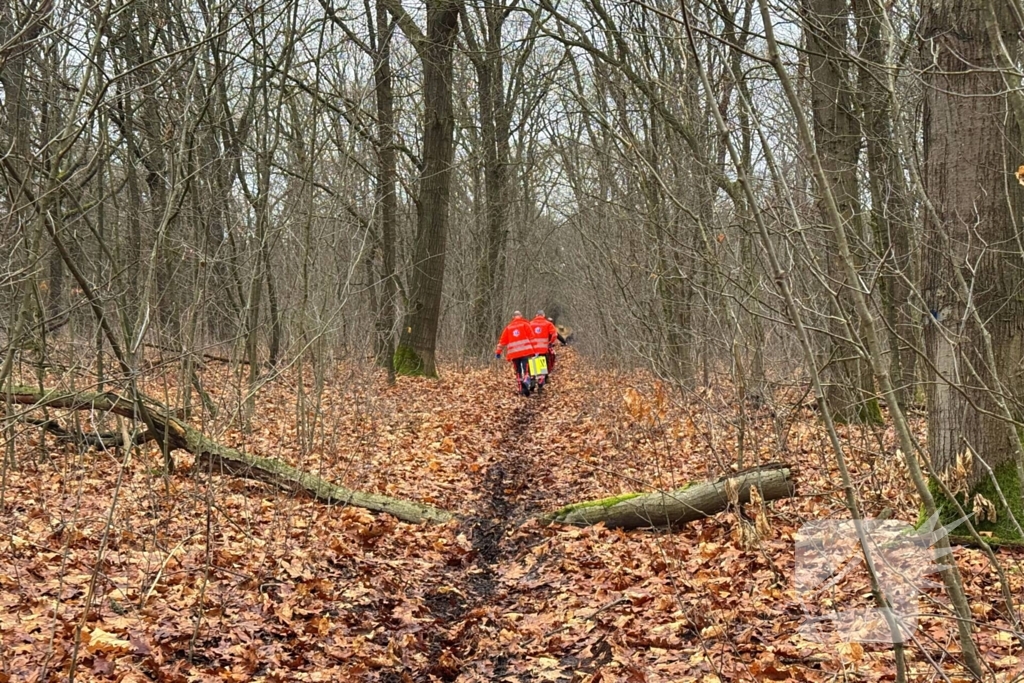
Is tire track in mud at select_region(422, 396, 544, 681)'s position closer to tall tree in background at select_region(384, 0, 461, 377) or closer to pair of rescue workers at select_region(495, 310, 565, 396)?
pair of rescue workers at select_region(495, 310, 565, 396)

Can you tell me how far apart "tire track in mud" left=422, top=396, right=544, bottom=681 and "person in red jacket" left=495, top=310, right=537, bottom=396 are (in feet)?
15.7

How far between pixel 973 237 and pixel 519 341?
11.1 metres

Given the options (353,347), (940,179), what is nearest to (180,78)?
(353,347)

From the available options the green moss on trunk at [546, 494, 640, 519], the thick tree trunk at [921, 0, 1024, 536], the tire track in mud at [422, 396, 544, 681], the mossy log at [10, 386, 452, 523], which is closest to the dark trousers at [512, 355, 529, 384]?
the tire track in mud at [422, 396, 544, 681]

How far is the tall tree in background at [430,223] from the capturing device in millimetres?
16500

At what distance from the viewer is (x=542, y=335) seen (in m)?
15.5

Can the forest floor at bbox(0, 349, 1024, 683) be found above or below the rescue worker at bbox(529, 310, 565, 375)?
below

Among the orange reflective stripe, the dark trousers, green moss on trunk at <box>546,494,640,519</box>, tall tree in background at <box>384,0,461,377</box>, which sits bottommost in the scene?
green moss on trunk at <box>546,494,640,519</box>

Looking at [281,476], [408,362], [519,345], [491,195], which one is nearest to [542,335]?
[519,345]

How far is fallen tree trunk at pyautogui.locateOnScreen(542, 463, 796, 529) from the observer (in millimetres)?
6094

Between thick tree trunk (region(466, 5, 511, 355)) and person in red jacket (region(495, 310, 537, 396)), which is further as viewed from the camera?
thick tree trunk (region(466, 5, 511, 355))

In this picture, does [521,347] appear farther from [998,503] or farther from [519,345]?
[998,503]

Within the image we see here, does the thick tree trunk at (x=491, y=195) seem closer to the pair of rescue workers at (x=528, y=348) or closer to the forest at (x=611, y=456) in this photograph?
the pair of rescue workers at (x=528, y=348)

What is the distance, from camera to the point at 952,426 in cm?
477
